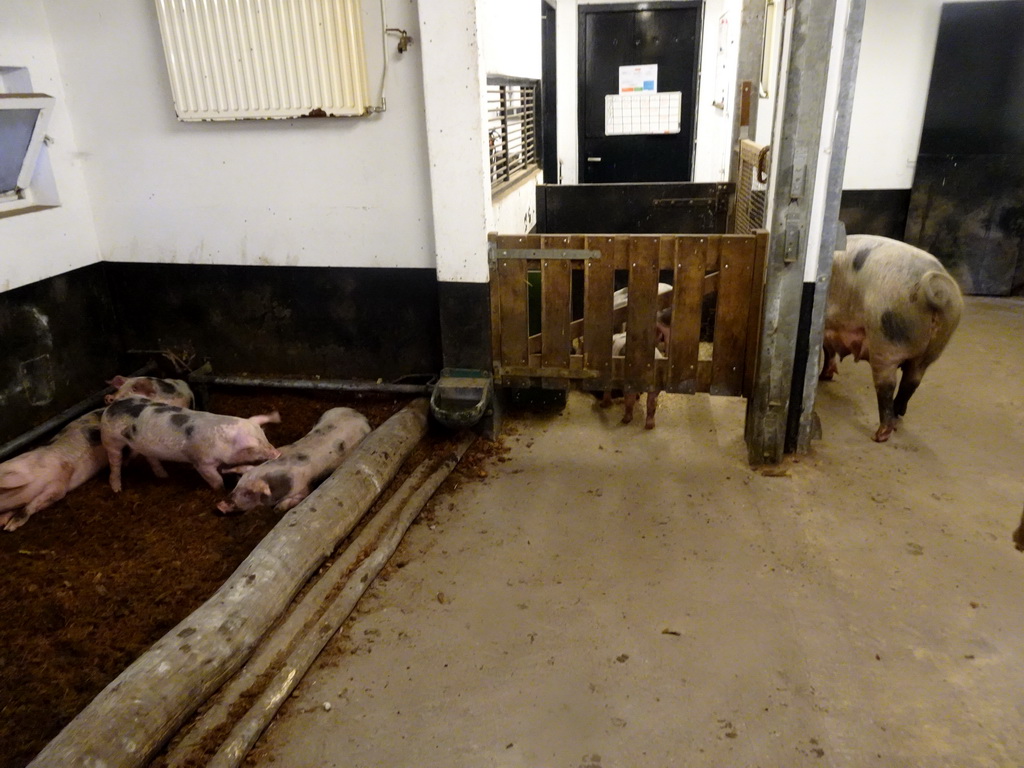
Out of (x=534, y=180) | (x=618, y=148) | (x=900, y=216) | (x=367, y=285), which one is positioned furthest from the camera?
(x=618, y=148)

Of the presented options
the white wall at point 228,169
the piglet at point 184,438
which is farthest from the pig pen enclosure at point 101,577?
the white wall at point 228,169

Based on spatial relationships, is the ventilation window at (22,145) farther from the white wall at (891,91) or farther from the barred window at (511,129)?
the white wall at (891,91)

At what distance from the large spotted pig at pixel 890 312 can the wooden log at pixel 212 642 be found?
8.65 feet

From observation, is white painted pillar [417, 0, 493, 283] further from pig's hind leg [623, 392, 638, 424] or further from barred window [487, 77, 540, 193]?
pig's hind leg [623, 392, 638, 424]

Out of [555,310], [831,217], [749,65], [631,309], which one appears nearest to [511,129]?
[749,65]

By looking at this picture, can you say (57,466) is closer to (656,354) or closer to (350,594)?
(350,594)

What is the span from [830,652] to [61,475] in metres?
3.31

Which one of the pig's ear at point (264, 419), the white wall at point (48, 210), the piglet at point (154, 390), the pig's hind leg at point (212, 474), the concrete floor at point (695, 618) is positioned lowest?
the concrete floor at point (695, 618)

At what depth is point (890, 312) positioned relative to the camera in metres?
3.65

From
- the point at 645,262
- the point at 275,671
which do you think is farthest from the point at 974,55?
the point at 275,671

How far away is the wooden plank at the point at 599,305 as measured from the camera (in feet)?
11.2

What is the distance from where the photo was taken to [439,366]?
160 inches

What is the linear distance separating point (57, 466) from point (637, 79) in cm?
641

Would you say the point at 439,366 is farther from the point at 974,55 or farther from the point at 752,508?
the point at 974,55
